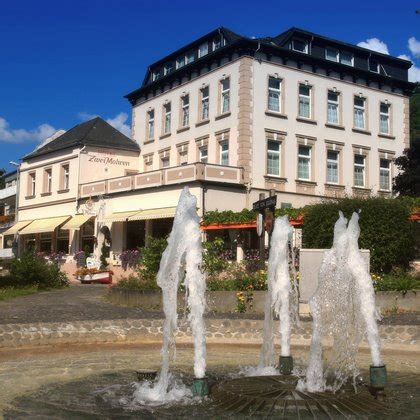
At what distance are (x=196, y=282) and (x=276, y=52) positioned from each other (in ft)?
88.7

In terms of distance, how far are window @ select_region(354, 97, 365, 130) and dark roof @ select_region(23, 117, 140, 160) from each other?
44.6ft

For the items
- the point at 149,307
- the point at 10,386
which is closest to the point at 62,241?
the point at 149,307

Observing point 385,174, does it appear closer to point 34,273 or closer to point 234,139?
point 234,139

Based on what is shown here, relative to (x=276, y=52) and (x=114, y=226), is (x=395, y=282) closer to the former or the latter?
(x=276, y=52)

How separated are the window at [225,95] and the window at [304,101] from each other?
4029 mm

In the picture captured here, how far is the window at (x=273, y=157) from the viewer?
104 feet

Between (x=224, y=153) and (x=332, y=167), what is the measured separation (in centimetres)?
637

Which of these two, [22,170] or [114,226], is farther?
[22,170]

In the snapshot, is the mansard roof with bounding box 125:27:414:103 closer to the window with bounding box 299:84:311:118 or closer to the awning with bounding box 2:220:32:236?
the window with bounding box 299:84:311:118

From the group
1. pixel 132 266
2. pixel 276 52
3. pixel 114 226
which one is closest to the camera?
pixel 132 266

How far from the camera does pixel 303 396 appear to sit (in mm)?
6059

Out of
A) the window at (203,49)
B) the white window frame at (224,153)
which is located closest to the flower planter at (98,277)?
the white window frame at (224,153)

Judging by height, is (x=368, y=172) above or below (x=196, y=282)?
above

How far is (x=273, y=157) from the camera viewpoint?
3188 centimetres
